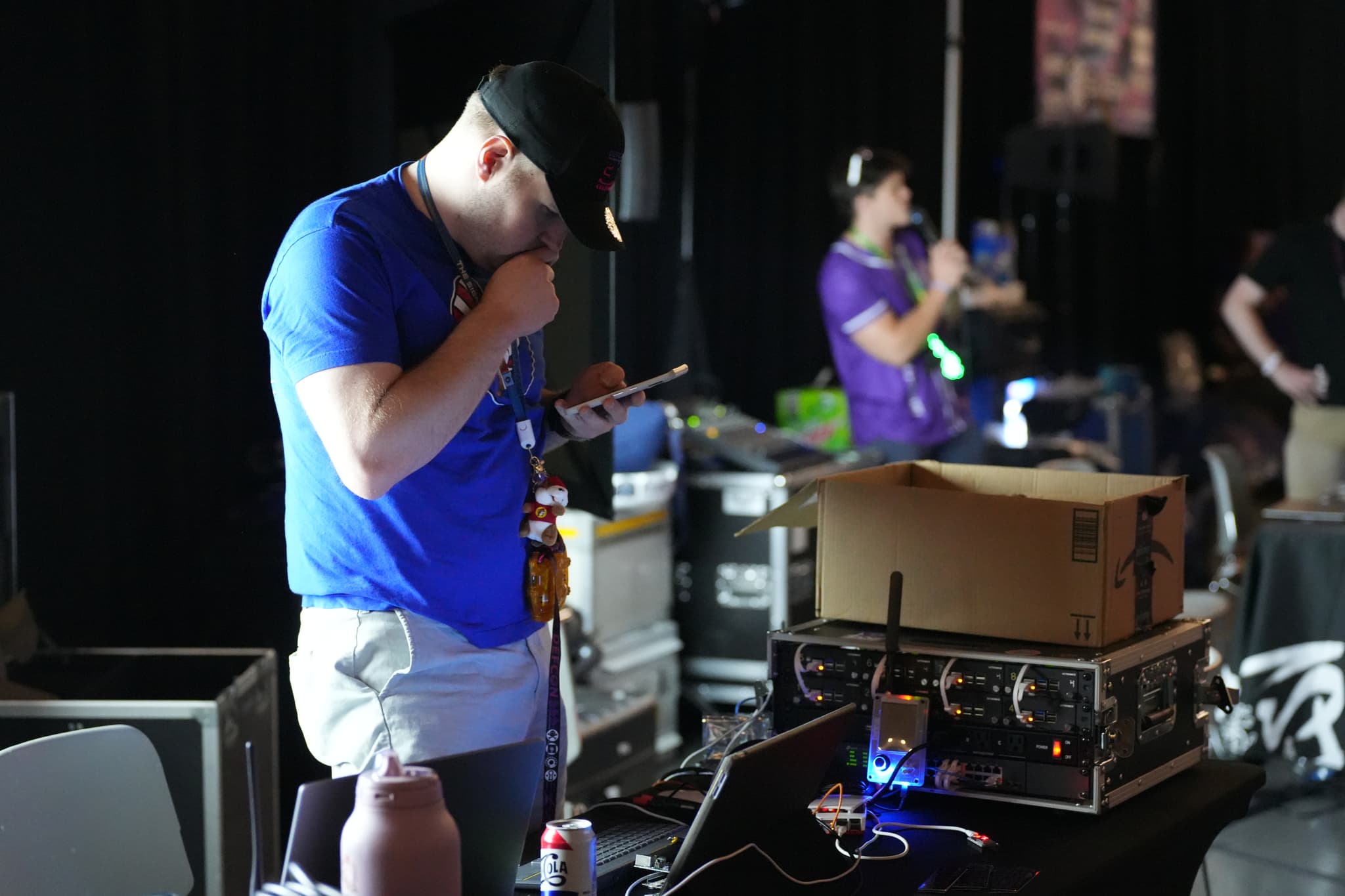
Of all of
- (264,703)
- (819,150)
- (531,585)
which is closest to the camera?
(531,585)

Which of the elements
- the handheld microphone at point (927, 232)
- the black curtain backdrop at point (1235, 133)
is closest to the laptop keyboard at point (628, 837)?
the handheld microphone at point (927, 232)

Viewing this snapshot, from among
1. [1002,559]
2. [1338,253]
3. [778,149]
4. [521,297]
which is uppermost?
[778,149]

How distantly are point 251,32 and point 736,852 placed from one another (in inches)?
80.0

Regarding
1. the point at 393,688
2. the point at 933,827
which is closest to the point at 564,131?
the point at 393,688

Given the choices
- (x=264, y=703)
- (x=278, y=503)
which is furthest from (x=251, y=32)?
(x=264, y=703)

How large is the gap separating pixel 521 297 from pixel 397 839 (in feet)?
2.05

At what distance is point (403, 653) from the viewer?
1528mm

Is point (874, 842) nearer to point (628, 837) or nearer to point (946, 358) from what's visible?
point (628, 837)

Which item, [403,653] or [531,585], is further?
[531,585]

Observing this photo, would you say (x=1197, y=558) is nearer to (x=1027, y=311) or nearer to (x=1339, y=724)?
(x=1027, y=311)

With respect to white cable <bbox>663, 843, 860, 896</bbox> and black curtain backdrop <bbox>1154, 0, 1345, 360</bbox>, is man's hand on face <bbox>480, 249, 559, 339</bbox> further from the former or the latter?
black curtain backdrop <bbox>1154, 0, 1345, 360</bbox>

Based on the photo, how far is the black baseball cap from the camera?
1.47m

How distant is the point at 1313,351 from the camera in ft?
14.5

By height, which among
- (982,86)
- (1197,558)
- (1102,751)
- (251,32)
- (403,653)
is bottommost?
(1197,558)
